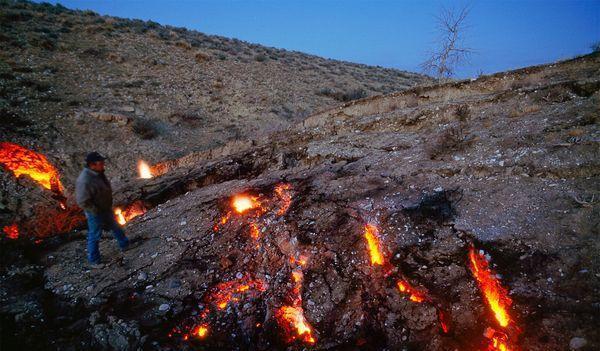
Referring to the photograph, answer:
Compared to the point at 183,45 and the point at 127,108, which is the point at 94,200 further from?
the point at 183,45

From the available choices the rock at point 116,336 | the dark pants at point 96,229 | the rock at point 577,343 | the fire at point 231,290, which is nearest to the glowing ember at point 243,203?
the fire at point 231,290

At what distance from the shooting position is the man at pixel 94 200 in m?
4.41

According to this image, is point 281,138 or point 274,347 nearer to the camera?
point 274,347

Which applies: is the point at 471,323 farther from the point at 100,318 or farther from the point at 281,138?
the point at 281,138

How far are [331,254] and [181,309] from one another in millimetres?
2020

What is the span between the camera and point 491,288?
3402 mm

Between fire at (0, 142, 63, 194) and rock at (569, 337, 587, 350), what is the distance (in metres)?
11.1

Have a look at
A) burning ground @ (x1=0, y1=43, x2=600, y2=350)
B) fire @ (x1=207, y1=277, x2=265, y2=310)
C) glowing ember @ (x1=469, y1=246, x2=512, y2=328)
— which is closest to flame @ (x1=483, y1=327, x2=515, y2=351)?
burning ground @ (x1=0, y1=43, x2=600, y2=350)

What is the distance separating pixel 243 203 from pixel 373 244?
2.54 m

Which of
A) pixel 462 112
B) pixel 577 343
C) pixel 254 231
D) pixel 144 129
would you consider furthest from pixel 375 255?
pixel 144 129

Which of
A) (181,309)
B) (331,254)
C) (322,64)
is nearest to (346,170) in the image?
(331,254)

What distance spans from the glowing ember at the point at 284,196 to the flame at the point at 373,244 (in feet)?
4.75

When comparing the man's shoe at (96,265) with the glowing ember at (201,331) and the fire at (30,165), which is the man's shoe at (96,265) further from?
the fire at (30,165)

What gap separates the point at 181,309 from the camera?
383cm
